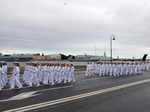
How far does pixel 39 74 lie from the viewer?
43.5 ft

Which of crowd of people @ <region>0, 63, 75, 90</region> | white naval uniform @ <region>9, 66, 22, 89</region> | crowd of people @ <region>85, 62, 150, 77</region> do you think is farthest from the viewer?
A: crowd of people @ <region>85, 62, 150, 77</region>

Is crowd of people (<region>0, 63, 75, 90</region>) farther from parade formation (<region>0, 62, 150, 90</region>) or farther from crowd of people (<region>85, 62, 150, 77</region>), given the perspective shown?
crowd of people (<region>85, 62, 150, 77</region>)

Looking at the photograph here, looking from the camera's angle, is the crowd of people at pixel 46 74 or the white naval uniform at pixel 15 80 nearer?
the white naval uniform at pixel 15 80

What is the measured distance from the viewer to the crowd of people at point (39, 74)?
11.4 metres

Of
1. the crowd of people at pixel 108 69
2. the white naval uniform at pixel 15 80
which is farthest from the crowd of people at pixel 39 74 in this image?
the crowd of people at pixel 108 69

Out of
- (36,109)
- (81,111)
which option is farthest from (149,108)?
(36,109)

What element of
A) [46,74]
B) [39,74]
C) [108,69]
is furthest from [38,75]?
[108,69]

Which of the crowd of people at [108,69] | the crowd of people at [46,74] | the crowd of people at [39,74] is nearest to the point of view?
the crowd of people at [39,74]

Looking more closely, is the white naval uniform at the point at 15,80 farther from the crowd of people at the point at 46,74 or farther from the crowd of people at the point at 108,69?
the crowd of people at the point at 108,69

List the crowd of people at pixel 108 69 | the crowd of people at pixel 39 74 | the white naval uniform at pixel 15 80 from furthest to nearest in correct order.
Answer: the crowd of people at pixel 108 69, the crowd of people at pixel 39 74, the white naval uniform at pixel 15 80

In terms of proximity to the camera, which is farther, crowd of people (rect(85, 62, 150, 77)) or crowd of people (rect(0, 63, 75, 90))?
crowd of people (rect(85, 62, 150, 77))

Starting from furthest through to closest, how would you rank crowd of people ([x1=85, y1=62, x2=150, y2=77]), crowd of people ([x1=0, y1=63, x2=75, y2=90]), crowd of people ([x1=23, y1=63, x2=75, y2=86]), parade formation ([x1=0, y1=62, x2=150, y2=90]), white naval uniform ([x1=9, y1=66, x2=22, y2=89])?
crowd of people ([x1=85, y1=62, x2=150, y2=77]) → crowd of people ([x1=23, y1=63, x2=75, y2=86]) → crowd of people ([x1=0, y1=63, x2=75, y2=90]) → parade formation ([x1=0, y1=62, x2=150, y2=90]) → white naval uniform ([x1=9, y1=66, x2=22, y2=89])

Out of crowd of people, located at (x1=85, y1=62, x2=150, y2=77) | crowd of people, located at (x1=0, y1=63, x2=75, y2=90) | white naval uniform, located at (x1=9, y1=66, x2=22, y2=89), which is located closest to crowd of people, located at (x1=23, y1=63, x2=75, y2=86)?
crowd of people, located at (x1=0, y1=63, x2=75, y2=90)

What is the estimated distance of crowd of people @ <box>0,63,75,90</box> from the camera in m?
11.4
